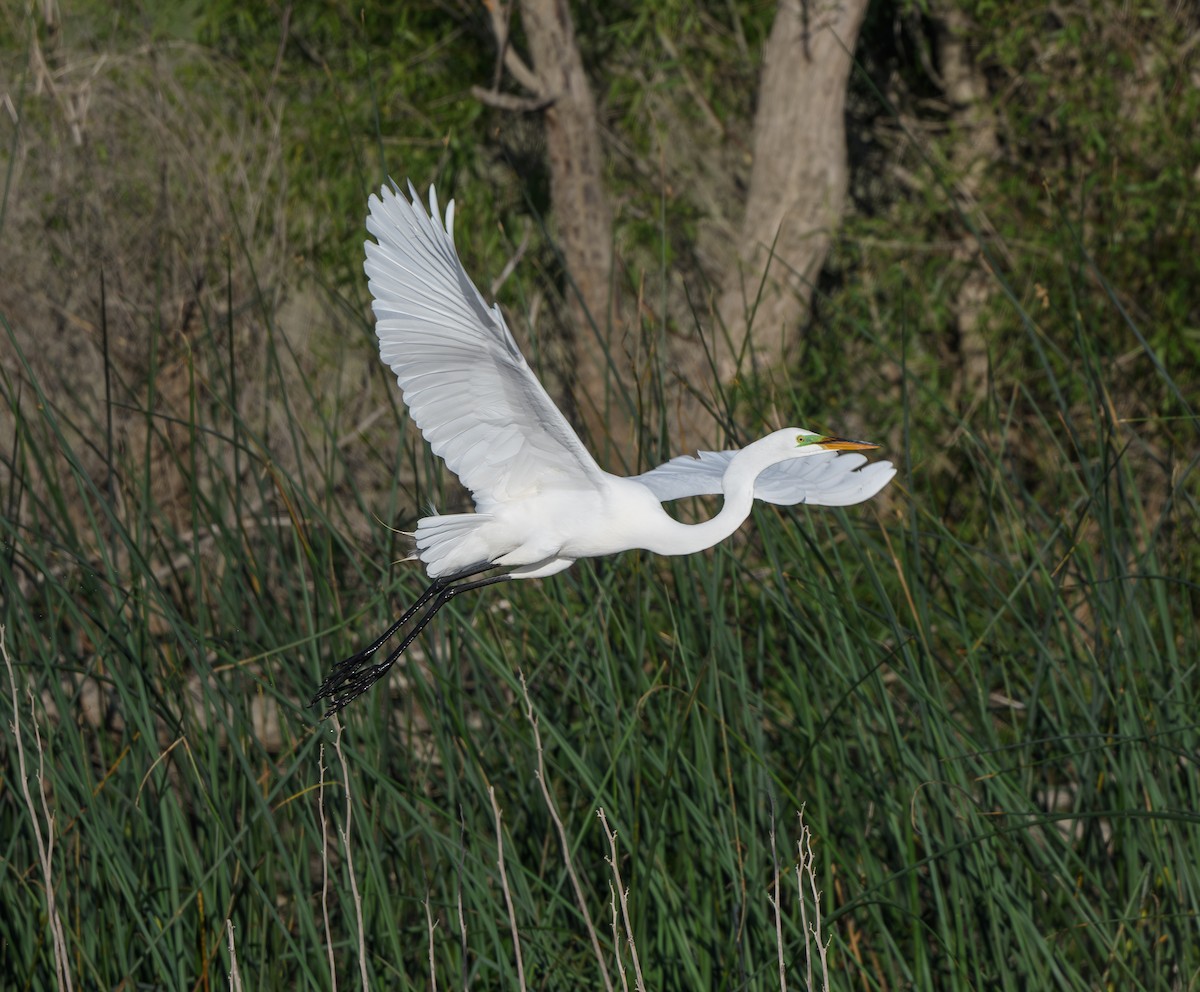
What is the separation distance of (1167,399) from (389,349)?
3.22 meters

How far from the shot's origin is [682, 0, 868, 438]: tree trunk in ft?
17.4

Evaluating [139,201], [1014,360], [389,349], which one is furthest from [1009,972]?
[139,201]

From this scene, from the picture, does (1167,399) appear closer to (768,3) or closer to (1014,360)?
(1014,360)

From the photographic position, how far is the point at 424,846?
102 inches

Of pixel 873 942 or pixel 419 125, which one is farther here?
pixel 419 125

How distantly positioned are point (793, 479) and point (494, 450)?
1.63 ft

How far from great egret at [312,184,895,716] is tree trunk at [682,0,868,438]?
332cm

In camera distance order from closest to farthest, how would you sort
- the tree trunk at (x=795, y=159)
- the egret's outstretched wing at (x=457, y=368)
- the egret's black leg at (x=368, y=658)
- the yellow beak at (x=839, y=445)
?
the egret's outstretched wing at (x=457, y=368), the yellow beak at (x=839, y=445), the egret's black leg at (x=368, y=658), the tree trunk at (x=795, y=159)

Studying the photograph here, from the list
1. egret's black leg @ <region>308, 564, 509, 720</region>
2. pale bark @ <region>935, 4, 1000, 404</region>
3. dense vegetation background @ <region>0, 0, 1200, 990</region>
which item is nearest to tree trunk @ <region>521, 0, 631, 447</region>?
pale bark @ <region>935, 4, 1000, 404</region>

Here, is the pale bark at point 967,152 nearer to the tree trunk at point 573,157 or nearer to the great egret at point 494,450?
the tree trunk at point 573,157

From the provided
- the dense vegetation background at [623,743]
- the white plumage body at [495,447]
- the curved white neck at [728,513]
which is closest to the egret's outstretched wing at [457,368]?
the white plumage body at [495,447]

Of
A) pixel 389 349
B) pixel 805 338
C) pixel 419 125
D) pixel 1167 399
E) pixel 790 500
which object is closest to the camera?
pixel 389 349

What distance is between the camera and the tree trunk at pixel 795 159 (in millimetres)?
5305

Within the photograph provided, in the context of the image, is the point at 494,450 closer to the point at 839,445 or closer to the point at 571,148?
the point at 839,445
